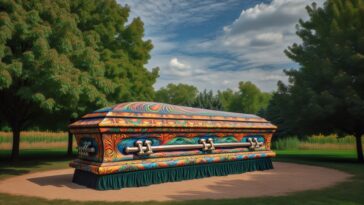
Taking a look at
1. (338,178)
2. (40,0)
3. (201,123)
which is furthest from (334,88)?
(40,0)

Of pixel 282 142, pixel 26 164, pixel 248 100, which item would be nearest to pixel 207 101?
pixel 282 142

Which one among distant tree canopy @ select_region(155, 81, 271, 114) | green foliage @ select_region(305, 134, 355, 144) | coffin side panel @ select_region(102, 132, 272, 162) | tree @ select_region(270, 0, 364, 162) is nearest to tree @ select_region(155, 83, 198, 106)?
distant tree canopy @ select_region(155, 81, 271, 114)

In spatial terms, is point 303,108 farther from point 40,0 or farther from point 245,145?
point 40,0

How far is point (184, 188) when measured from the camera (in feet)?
26.7

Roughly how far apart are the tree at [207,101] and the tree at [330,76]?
16582 mm

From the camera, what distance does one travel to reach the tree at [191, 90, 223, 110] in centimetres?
3569

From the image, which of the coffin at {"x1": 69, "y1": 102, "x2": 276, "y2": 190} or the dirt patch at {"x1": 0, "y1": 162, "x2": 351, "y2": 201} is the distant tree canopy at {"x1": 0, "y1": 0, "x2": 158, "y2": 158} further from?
the dirt patch at {"x1": 0, "y1": 162, "x2": 351, "y2": 201}

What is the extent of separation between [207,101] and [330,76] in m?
20.1

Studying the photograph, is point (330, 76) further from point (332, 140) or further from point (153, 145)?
point (332, 140)

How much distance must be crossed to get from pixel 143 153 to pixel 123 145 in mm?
582

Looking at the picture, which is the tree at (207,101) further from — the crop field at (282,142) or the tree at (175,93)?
the tree at (175,93)

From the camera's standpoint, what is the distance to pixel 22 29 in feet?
37.0

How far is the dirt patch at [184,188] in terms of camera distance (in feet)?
23.2

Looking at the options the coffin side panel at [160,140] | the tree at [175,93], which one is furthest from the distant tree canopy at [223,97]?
the coffin side panel at [160,140]
